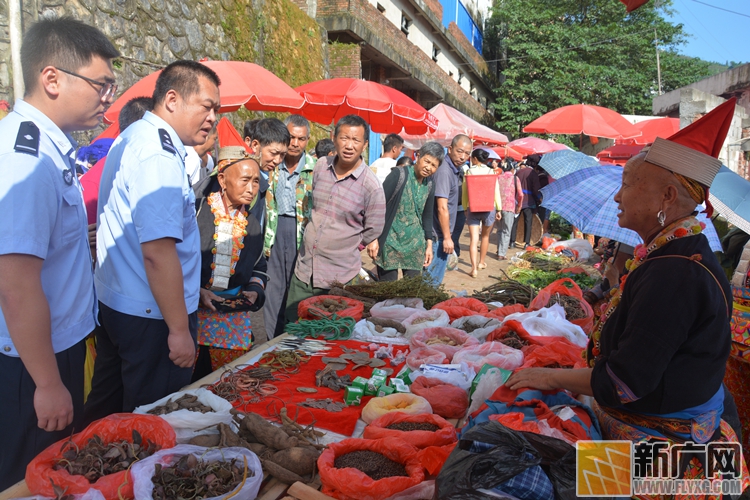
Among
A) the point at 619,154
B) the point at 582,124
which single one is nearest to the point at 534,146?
the point at 619,154

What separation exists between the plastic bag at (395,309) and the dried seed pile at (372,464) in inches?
73.1

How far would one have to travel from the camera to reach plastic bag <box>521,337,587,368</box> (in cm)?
271

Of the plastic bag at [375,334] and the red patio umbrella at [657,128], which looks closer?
the plastic bag at [375,334]

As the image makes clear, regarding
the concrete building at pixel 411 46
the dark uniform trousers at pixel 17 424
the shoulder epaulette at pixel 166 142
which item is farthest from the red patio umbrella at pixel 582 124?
the dark uniform trousers at pixel 17 424

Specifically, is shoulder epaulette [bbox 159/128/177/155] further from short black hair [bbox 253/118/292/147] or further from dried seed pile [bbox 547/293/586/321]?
dried seed pile [bbox 547/293/586/321]

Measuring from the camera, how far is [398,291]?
4.27 metres

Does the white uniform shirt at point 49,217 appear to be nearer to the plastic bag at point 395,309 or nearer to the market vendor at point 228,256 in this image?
the market vendor at point 228,256

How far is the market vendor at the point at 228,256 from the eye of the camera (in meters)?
3.06

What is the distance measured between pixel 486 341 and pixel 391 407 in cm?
118

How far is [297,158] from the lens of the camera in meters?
4.86

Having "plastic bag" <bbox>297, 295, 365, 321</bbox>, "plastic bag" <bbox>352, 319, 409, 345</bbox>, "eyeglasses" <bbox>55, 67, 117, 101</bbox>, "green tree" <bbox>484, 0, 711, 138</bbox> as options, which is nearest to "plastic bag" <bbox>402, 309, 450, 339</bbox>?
"plastic bag" <bbox>352, 319, 409, 345</bbox>

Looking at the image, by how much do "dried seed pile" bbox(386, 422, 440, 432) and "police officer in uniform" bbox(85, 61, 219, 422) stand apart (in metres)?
0.91

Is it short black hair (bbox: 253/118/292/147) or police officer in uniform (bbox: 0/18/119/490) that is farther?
short black hair (bbox: 253/118/292/147)

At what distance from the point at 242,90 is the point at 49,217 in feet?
11.5
